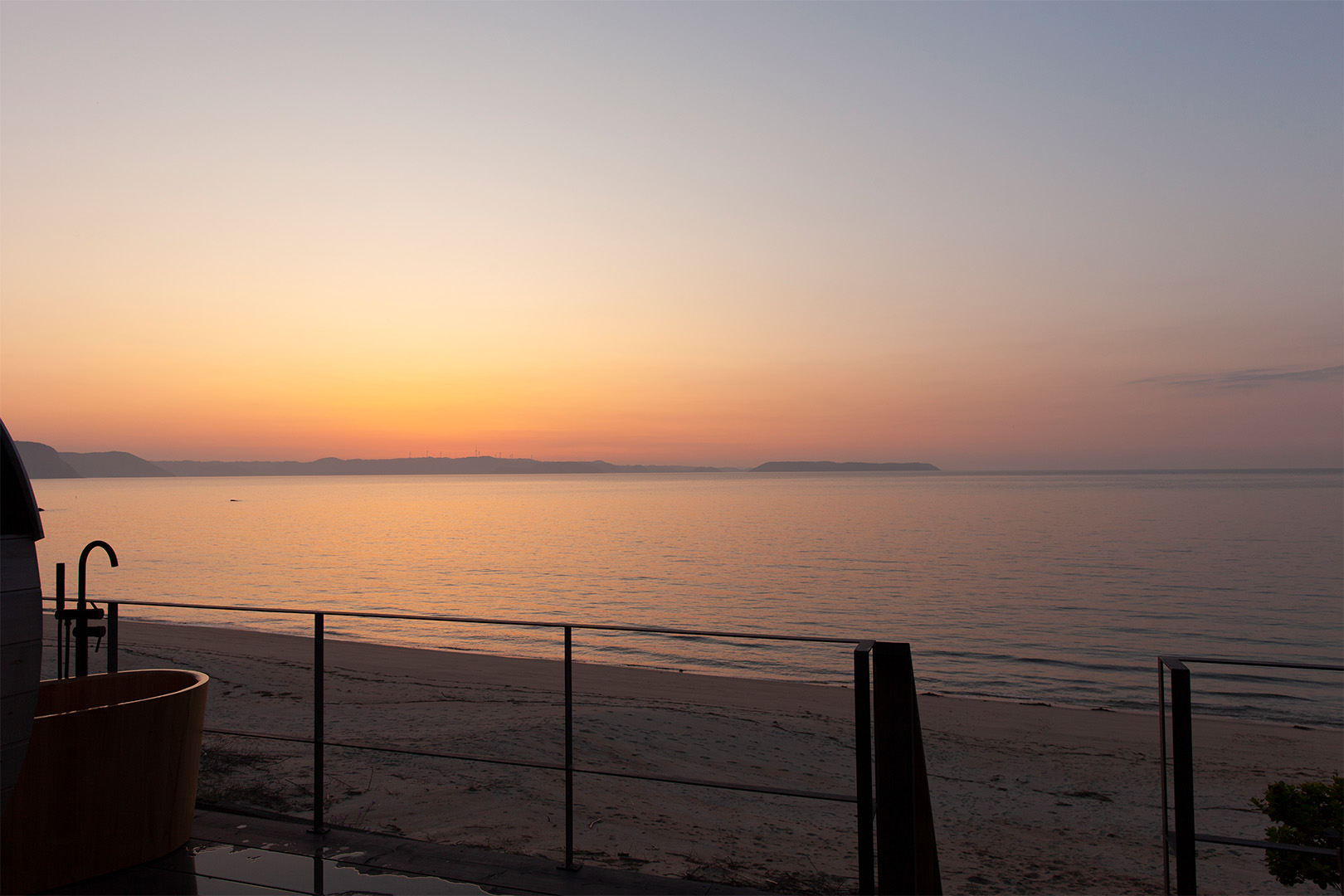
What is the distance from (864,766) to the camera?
3.11 metres

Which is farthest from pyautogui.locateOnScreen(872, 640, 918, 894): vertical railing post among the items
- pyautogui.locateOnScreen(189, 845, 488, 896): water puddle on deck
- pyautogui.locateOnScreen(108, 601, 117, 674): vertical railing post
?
pyautogui.locateOnScreen(108, 601, 117, 674): vertical railing post

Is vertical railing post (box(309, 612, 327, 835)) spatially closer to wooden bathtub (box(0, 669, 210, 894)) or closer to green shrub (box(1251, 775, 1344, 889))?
wooden bathtub (box(0, 669, 210, 894))

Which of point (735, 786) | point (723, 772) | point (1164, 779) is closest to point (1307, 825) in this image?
point (1164, 779)

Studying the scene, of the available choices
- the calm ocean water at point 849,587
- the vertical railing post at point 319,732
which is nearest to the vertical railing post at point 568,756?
the vertical railing post at point 319,732

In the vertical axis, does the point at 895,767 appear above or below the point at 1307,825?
above

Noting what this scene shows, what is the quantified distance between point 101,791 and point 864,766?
3.51 meters

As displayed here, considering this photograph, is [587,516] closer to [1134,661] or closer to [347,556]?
[347,556]

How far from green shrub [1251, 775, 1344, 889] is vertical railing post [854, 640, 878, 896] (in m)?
3.39

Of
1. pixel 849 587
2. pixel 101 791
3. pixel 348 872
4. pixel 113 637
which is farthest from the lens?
pixel 849 587

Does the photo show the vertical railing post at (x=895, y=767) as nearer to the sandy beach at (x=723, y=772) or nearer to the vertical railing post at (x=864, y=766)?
the vertical railing post at (x=864, y=766)

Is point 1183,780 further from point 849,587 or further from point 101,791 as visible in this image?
point 849,587

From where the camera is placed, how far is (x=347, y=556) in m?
52.2

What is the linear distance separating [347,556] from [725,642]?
3482 centimetres

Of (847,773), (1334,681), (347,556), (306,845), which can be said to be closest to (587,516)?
(347,556)
